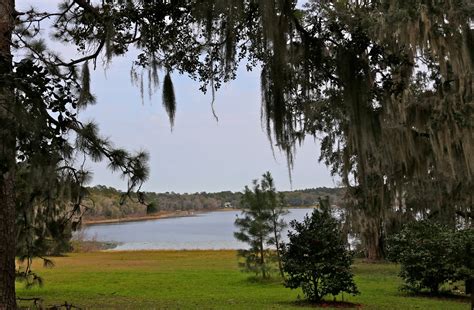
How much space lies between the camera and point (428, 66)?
7.82 metres

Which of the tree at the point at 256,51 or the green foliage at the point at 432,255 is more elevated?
the tree at the point at 256,51

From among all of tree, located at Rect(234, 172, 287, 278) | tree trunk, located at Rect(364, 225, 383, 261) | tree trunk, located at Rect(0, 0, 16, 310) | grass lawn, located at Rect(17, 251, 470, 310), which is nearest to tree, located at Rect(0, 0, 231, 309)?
tree trunk, located at Rect(0, 0, 16, 310)

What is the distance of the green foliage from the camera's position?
34.5ft

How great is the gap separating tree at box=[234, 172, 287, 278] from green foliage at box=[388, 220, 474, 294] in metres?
4.31

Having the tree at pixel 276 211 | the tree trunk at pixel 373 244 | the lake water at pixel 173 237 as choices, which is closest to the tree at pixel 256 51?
the lake water at pixel 173 237

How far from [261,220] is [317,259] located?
245 inches

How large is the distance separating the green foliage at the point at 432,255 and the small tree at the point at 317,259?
231cm

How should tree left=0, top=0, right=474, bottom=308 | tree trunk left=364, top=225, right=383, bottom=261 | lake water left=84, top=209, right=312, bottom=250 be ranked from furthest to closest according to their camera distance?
lake water left=84, top=209, right=312, bottom=250 < tree trunk left=364, top=225, right=383, bottom=261 < tree left=0, top=0, right=474, bottom=308

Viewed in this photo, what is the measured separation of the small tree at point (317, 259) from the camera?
9609 mm

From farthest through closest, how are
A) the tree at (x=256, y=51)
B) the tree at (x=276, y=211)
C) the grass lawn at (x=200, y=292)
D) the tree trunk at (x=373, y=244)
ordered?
the tree trunk at (x=373, y=244)
the tree at (x=276, y=211)
the grass lawn at (x=200, y=292)
the tree at (x=256, y=51)

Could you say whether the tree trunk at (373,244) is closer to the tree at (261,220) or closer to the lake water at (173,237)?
the lake water at (173,237)

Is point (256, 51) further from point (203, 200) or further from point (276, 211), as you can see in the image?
point (203, 200)

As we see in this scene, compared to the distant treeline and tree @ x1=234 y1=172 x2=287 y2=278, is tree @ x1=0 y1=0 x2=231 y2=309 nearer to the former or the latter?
the distant treeline

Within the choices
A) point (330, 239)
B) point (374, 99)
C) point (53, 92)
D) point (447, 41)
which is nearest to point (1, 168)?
point (53, 92)
